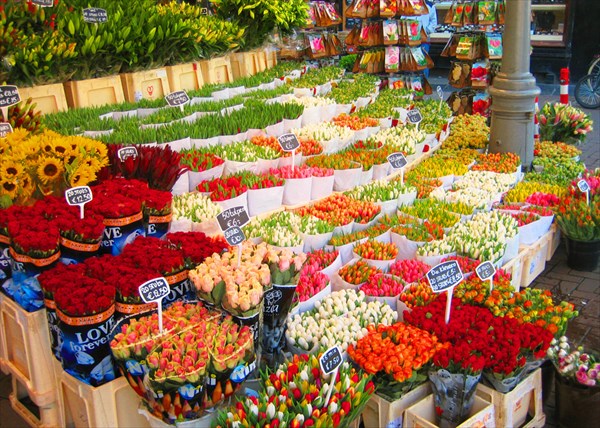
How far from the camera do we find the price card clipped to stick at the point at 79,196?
287cm

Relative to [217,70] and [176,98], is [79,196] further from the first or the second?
[217,70]

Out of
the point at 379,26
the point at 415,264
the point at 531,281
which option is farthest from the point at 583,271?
the point at 379,26

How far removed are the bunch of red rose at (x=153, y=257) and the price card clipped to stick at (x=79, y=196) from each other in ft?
0.97

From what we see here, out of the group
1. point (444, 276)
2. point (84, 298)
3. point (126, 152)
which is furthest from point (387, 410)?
point (126, 152)

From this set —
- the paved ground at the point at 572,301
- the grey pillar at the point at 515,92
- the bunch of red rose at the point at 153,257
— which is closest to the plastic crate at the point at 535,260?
the paved ground at the point at 572,301

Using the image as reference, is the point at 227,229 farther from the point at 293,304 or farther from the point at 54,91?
the point at 54,91

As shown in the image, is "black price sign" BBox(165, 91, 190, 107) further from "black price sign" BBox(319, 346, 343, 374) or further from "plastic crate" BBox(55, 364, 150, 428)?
"black price sign" BBox(319, 346, 343, 374)

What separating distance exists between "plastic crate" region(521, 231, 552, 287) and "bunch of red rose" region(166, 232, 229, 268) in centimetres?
232

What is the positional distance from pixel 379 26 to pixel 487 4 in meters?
1.33

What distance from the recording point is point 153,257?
9.14 feet

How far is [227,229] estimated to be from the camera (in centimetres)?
280

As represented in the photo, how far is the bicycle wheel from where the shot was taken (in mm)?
10789

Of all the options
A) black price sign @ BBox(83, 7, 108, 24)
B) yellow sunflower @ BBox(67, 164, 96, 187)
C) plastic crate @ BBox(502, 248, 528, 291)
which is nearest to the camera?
yellow sunflower @ BBox(67, 164, 96, 187)

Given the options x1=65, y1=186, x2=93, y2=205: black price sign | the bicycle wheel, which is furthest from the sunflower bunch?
the bicycle wheel
